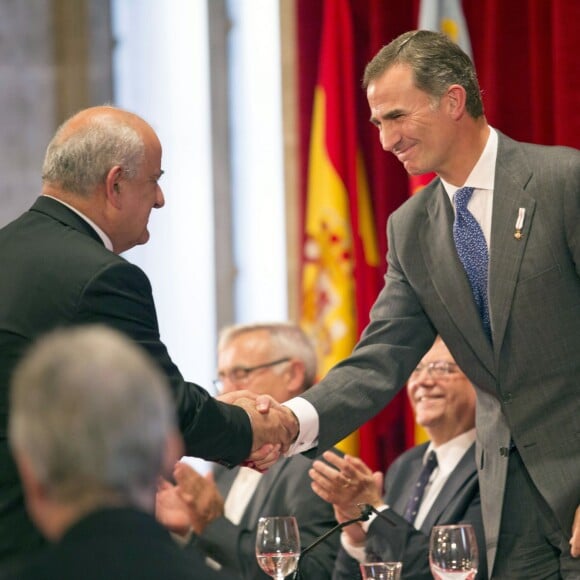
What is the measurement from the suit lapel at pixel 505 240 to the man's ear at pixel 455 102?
0.65ft

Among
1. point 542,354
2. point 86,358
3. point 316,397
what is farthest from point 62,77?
point 86,358

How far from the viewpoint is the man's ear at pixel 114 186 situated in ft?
10.0

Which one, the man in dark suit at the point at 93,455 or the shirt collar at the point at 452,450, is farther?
the shirt collar at the point at 452,450

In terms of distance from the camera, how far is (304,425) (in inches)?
140

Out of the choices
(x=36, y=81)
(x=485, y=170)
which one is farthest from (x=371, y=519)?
(x=36, y=81)

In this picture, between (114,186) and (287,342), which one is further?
→ (287,342)

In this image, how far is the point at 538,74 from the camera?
5469 millimetres

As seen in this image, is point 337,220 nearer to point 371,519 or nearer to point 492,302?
point 371,519

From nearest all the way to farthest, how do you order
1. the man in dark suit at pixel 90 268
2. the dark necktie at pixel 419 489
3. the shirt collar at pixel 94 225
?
1. the man in dark suit at pixel 90 268
2. the shirt collar at pixel 94 225
3. the dark necktie at pixel 419 489

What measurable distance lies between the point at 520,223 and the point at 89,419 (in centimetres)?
207

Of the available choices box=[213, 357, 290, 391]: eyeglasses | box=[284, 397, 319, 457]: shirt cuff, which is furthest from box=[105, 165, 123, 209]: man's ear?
box=[213, 357, 290, 391]: eyeglasses

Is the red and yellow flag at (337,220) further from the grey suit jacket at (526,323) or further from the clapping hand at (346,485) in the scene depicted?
the grey suit jacket at (526,323)

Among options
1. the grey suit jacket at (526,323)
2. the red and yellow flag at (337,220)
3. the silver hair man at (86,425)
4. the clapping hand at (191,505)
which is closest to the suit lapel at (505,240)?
the grey suit jacket at (526,323)

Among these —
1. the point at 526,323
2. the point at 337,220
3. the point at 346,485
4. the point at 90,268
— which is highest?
the point at 90,268
